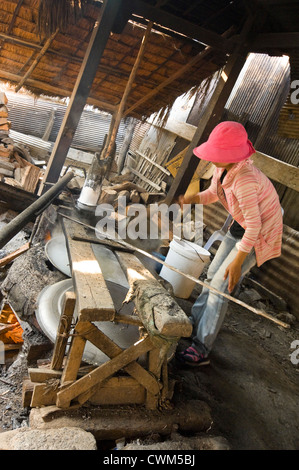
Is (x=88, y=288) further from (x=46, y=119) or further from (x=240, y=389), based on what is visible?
(x=46, y=119)

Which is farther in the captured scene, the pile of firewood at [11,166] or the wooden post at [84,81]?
the pile of firewood at [11,166]

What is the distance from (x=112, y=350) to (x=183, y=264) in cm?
239

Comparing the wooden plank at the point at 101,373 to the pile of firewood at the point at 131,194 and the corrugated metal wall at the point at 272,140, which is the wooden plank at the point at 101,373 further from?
the pile of firewood at the point at 131,194

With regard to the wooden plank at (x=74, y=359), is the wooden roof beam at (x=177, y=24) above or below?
above

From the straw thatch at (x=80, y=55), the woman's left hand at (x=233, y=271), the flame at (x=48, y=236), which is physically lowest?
the flame at (x=48, y=236)

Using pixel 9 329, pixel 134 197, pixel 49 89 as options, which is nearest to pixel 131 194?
pixel 134 197

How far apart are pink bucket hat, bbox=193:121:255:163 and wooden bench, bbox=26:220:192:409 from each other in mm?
1189

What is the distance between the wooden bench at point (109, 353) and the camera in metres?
2.13

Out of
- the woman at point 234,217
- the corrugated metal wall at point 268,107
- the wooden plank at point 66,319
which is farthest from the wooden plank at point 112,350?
the corrugated metal wall at point 268,107

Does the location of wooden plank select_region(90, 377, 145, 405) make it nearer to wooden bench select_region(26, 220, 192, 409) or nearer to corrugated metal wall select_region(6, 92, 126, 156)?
wooden bench select_region(26, 220, 192, 409)

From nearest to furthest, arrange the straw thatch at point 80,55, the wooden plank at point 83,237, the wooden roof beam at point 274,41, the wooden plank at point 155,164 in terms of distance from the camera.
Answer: the wooden plank at point 83,237 → the wooden roof beam at point 274,41 → the straw thatch at point 80,55 → the wooden plank at point 155,164

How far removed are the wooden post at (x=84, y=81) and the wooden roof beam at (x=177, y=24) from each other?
0.28 metres

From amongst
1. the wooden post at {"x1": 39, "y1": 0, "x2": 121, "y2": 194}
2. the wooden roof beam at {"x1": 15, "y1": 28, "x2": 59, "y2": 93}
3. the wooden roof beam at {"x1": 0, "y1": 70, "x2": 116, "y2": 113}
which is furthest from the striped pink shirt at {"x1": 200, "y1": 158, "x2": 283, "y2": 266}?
the wooden roof beam at {"x1": 0, "y1": 70, "x2": 116, "y2": 113}
